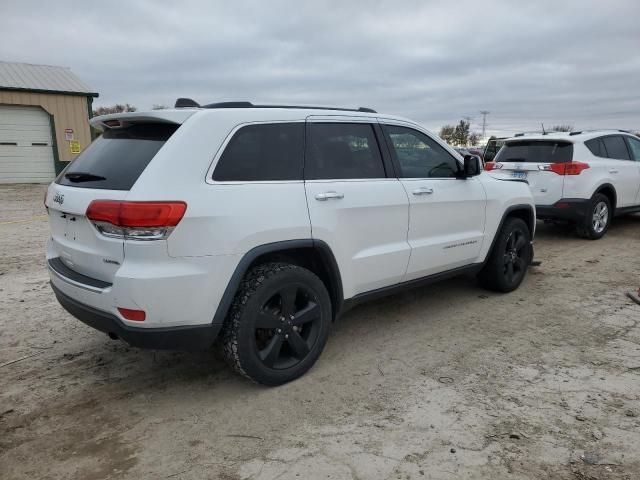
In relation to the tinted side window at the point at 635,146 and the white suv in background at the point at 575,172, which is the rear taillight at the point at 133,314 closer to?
the white suv in background at the point at 575,172

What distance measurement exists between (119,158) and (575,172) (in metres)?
6.81

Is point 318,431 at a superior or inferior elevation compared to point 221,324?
inferior

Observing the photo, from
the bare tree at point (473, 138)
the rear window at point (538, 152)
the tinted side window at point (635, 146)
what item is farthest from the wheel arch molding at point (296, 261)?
the bare tree at point (473, 138)

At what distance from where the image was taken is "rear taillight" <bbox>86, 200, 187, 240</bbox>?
2.61 meters

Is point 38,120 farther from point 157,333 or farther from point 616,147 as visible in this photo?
point 157,333

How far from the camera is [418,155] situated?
Answer: 4.21m

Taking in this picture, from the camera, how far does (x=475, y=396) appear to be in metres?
3.14

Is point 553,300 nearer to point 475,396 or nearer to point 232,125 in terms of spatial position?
point 475,396

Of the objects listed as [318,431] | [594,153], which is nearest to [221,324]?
[318,431]

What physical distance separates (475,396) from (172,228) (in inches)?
83.7

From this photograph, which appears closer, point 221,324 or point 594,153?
point 221,324

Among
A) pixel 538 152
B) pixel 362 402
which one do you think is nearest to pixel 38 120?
pixel 538 152

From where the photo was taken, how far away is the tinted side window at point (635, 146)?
8.64m

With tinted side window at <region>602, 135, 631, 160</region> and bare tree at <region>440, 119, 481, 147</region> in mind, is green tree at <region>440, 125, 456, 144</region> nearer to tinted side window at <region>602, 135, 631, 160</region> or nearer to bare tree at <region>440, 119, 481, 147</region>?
bare tree at <region>440, 119, 481, 147</region>
